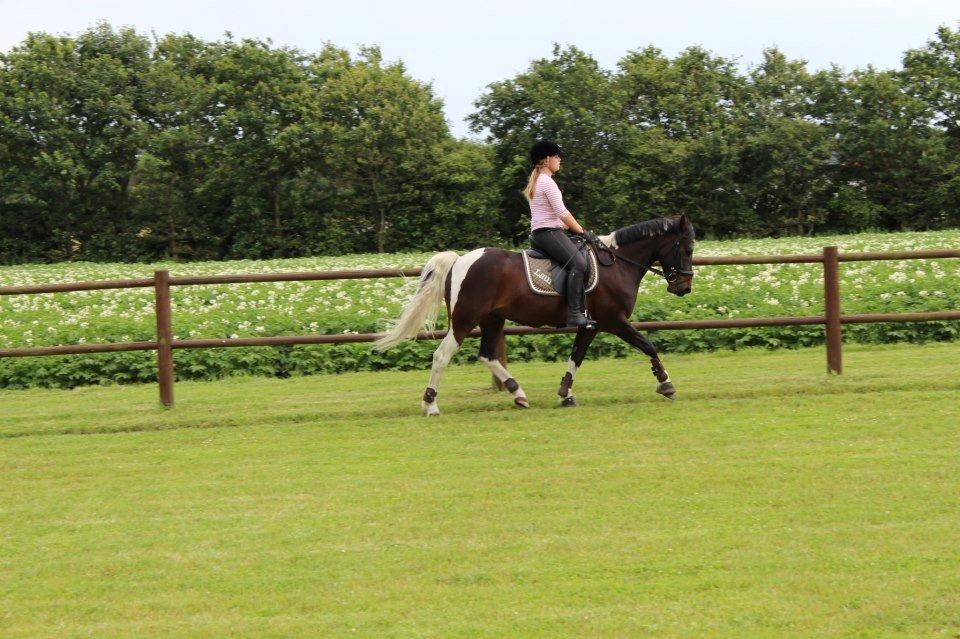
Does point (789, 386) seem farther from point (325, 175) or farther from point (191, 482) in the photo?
point (325, 175)

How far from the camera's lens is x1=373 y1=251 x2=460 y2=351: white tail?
10.9 meters

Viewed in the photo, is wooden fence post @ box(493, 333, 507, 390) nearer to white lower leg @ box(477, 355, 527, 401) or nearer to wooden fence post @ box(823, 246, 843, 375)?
white lower leg @ box(477, 355, 527, 401)

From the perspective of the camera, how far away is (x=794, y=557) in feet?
18.9

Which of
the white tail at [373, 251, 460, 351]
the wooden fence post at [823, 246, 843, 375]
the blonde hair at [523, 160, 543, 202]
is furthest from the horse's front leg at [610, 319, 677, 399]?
the wooden fence post at [823, 246, 843, 375]

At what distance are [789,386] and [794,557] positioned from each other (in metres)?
5.84

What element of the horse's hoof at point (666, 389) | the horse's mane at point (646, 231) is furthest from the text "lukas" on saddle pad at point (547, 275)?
the horse's hoof at point (666, 389)

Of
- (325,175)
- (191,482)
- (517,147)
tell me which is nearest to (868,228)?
(517,147)

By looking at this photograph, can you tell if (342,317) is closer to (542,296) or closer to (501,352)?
(501,352)

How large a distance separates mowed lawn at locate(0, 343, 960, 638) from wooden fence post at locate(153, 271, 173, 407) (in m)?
0.28

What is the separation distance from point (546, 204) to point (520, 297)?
35.1 inches

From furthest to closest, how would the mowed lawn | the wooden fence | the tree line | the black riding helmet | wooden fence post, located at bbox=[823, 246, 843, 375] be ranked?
the tree line < wooden fence post, located at bbox=[823, 246, 843, 375] < the wooden fence < the black riding helmet < the mowed lawn

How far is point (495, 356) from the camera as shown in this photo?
1123 centimetres

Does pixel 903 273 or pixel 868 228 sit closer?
pixel 903 273

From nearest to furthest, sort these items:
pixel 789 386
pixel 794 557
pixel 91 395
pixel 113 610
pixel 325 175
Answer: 1. pixel 113 610
2. pixel 794 557
3. pixel 789 386
4. pixel 91 395
5. pixel 325 175
